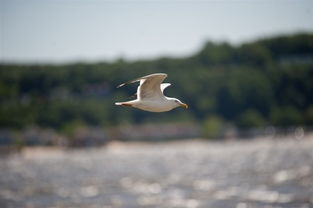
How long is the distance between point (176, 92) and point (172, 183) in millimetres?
70967

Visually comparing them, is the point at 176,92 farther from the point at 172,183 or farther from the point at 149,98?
the point at 149,98

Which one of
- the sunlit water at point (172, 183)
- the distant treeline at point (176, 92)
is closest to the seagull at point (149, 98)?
the sunlit water at point (172, 183)

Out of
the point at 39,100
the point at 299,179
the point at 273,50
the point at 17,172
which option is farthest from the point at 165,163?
the point at 273,50

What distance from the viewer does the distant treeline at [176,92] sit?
119500 mm

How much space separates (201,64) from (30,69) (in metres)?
32.4

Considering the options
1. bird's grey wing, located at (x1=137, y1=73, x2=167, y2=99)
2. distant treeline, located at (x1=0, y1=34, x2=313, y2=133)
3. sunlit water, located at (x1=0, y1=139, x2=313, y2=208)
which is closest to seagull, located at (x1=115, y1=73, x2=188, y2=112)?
bird's grey wing, located at (x1=137, y1=73, x2=167, y2=99)

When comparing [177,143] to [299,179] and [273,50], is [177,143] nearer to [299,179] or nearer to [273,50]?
[273,50]

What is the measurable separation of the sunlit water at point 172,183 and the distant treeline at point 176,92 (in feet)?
123

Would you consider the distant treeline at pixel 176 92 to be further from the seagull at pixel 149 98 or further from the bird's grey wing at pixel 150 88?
the bird's grey wing at pixel 150 88

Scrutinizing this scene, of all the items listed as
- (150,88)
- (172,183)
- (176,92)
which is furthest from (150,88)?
(176,92)

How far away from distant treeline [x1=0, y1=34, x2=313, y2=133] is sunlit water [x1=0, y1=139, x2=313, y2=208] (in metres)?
37.6

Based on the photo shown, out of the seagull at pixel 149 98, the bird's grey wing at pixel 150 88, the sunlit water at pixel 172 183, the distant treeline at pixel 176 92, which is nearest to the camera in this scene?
the bird's grey wing at pixel 150 88

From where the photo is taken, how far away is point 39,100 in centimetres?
12494

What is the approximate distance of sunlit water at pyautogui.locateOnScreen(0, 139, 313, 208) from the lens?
42875 mm
